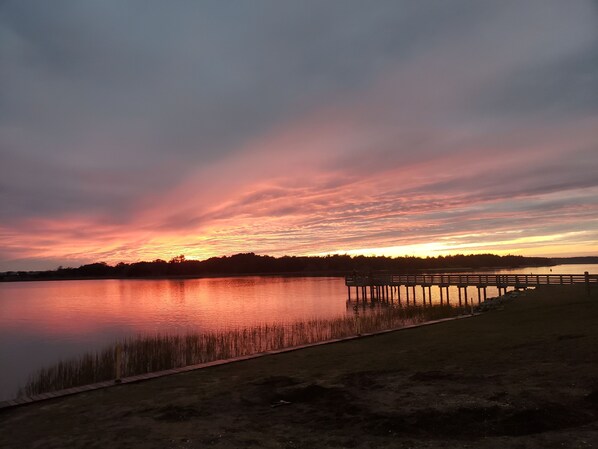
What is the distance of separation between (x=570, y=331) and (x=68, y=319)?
50.1 m

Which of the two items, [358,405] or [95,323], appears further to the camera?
[95,323]

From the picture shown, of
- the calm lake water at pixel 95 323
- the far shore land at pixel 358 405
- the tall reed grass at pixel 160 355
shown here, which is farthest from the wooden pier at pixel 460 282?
the far shore land at pixel 358 405

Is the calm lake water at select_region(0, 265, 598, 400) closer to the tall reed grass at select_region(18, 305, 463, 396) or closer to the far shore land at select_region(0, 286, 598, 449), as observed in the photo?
the tall reed grass at select_region(18, 305, 463, 396)

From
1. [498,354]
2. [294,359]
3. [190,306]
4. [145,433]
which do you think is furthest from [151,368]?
[190,306]

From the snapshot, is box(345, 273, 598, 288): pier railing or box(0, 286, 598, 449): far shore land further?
box(345, 273, 598, 288): pier railing

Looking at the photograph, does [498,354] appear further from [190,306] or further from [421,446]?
[190,306]

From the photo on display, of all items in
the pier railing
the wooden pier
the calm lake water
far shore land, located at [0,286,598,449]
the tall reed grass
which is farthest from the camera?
the pier railing

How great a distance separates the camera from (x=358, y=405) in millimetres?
9141

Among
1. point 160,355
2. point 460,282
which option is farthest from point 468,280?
point 160,355

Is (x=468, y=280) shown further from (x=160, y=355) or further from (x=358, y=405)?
(x=358, y=405)

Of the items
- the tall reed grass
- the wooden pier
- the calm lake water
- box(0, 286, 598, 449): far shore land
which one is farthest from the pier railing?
box(0, 286, 598, 449): far shore land

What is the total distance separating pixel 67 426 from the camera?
29.8 feet

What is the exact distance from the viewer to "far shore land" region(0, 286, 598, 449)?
725 centimetres

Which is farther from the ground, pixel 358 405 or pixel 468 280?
pixel 468 280
